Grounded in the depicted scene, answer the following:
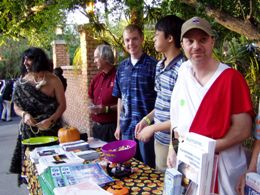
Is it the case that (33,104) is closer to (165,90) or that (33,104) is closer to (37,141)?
(37,141)

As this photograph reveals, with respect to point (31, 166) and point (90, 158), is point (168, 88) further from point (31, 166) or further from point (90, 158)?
point (31, 166)

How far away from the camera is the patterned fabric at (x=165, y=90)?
7.03 ft

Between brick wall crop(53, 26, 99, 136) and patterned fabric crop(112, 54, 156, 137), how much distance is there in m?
3.20

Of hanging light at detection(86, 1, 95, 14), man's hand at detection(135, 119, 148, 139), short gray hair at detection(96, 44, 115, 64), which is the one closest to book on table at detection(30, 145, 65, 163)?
man's hand at detection(135, 119, 148, 139)

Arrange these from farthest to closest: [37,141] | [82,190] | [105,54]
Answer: [105,54]
[37,141]
[82,190]

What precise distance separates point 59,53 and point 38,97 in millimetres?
6782

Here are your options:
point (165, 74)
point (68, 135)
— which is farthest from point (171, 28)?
point (68, 135)

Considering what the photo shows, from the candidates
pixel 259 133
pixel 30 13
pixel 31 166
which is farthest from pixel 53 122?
pixel 30 13

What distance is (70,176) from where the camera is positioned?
177 cm

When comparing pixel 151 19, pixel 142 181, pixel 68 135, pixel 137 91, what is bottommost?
pixel 142 181

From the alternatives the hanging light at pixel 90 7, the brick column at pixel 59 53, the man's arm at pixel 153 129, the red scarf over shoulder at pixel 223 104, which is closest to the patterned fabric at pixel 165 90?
the man's arm at pixel 153 129

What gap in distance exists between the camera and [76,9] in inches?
190

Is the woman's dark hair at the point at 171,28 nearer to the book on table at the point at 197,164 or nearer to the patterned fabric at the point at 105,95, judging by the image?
the book on table at the point at 197,164

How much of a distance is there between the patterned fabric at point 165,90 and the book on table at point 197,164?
0.84 metres
